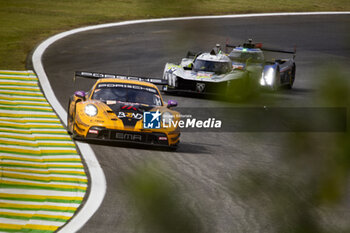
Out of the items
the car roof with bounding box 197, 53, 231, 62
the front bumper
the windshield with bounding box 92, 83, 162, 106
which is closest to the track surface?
the front bumper

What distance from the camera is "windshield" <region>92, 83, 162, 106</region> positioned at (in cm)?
1181

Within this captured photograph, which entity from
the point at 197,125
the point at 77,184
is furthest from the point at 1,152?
the point at 197,125

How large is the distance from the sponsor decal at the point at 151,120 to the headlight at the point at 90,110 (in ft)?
2.87

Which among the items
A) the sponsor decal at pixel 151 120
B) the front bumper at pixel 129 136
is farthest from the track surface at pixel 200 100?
the sponsor decal at pixel 151 120

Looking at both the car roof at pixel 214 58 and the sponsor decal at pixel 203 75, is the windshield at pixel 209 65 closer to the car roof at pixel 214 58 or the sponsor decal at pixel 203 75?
the car roof at pixel 214 58

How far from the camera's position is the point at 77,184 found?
29.4ft

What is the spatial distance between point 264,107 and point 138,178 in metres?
0.46

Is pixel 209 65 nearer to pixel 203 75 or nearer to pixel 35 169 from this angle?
pixel 203 75

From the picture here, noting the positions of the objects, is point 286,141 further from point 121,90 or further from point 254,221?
point 121,90

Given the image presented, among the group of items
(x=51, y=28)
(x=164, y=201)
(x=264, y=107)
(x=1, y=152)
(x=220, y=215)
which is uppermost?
(x=264, y=107)

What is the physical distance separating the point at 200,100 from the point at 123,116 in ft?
7.71

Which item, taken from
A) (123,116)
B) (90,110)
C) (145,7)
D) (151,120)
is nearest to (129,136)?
(123,116)

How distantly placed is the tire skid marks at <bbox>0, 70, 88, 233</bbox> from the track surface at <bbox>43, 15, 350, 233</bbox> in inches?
18.5

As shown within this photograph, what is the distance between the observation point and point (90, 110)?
1120 cm
